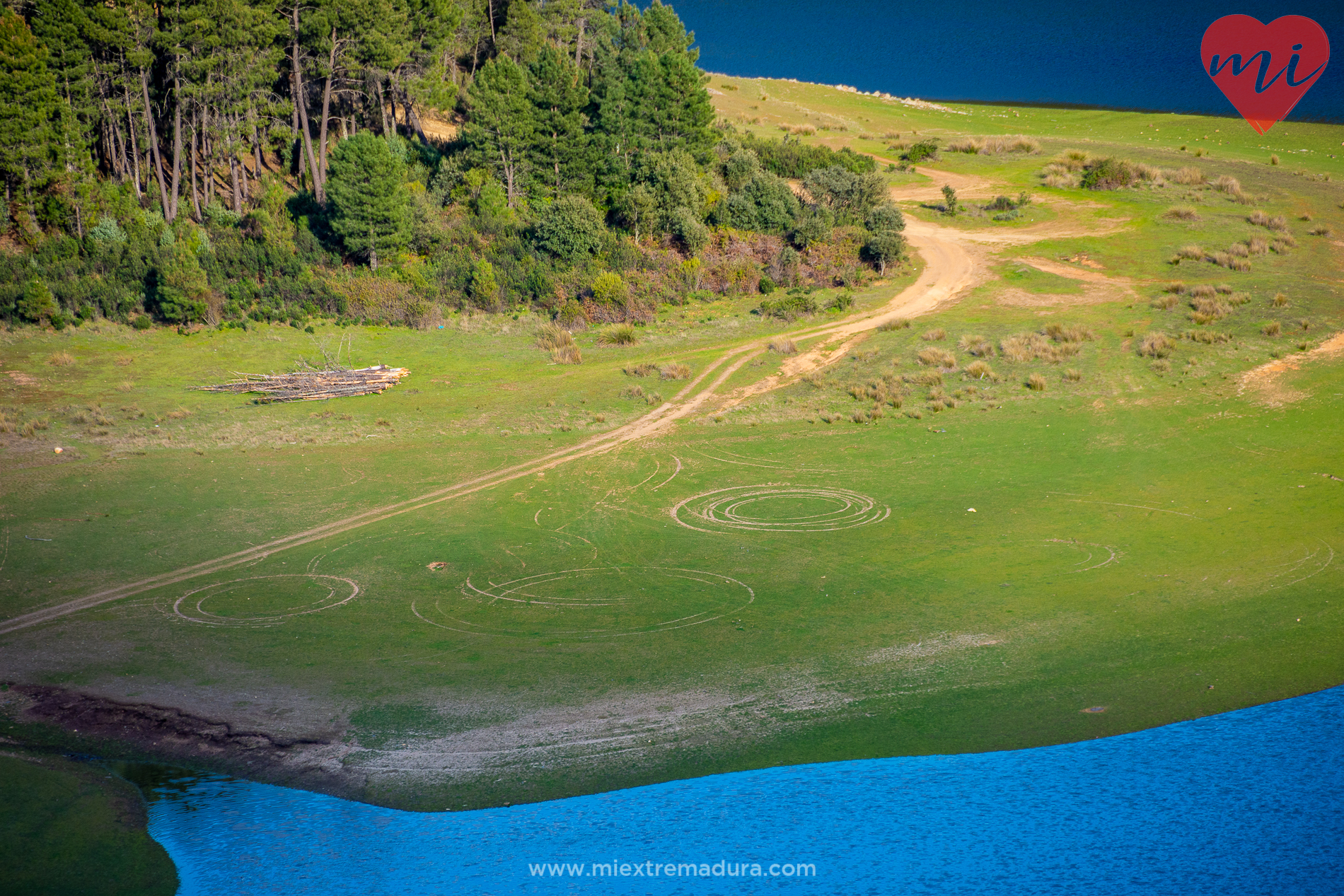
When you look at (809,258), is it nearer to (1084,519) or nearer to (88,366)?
(1084,519)

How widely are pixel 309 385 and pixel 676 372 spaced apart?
41.7 feet

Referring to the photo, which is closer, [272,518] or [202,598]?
[202,598]

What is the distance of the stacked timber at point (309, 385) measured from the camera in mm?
32656

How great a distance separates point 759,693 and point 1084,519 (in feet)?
A: 33.9

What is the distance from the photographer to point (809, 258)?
46.7m

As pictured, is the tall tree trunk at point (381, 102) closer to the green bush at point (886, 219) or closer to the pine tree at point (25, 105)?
the pine tree at point (25, 105)

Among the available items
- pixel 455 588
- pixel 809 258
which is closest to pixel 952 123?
pixel 809 258

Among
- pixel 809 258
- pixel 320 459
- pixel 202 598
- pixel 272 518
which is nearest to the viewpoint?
pixel 202 598

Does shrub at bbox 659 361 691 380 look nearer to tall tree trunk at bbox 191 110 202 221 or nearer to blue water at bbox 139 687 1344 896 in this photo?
blue water at bbox 139 687 1344 896

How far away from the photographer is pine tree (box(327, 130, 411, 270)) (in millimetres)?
43875

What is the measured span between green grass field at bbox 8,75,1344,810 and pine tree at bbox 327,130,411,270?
320 inches

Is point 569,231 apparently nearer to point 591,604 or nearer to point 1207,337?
point 1207,337

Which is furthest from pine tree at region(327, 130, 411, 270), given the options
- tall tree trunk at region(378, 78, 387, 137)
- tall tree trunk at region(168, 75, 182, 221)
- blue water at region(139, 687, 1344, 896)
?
blue water at region(139, 687, 1344, 896)

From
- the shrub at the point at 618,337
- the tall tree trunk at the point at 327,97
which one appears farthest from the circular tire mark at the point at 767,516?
the tall tree trunk at the point at 327,97
